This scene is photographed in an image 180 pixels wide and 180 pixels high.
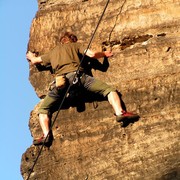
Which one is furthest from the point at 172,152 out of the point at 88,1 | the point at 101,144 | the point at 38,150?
the point at 88,1

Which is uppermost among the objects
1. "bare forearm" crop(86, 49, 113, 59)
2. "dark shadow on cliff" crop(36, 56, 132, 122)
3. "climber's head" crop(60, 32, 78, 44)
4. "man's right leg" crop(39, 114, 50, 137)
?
"climber's head" crop(60, 32, 78, 44)

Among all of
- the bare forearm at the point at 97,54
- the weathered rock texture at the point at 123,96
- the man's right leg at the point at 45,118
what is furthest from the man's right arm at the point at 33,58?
the bare forearm at the point at 97,54

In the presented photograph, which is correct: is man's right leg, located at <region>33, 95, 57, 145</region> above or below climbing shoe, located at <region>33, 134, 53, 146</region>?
above

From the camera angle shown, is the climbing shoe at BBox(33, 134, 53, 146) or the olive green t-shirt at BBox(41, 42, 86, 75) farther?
the olive green t-shirt at BBox(41, 42, 86, 75)

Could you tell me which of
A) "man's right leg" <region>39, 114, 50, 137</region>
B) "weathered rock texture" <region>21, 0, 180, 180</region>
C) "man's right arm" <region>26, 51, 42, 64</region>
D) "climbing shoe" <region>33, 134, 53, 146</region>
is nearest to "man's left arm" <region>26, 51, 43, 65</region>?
"man's right arm" <region>26, 51, 42, 64</region>

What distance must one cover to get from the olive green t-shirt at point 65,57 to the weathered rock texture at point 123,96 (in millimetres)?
613

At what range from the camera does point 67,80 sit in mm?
13102

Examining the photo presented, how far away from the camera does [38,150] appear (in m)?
13.5

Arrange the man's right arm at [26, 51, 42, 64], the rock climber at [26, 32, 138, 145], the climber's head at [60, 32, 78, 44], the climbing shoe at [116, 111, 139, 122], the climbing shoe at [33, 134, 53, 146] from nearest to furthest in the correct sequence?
the climbing shoe at [116, 111, 139, 122]
the rock climber at [26, 32, 138, 145]
the climbing shoe at [33, 134, 53, 146]
the climber's head at [60, 32, 78, 44]
the man's right arm at [26, 51, 42, 64]

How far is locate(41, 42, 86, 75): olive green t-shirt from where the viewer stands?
44.1ft

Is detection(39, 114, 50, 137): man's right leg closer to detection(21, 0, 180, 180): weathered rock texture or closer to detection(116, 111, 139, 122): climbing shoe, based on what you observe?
detection(21, 0, 180, 180): weathered rock texture

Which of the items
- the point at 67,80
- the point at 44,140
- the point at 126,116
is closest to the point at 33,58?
the point at 67,80

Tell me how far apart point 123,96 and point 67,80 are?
1.21m

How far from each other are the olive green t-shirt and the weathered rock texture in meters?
0.61
